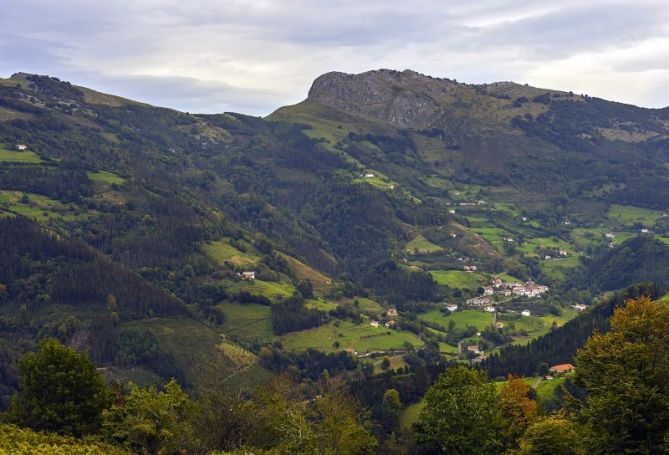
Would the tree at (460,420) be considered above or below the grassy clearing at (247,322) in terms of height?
above

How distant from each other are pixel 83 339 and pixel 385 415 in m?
84.4

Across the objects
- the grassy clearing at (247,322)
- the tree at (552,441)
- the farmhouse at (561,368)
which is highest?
the tree at (552,441)

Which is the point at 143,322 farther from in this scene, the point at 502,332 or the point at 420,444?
the point at 420,444

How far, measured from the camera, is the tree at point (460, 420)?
2215 inches

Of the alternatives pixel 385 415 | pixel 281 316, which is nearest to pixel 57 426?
pixel 385 415

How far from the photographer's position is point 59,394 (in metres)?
58.7

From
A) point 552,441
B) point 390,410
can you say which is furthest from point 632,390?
point 390,410

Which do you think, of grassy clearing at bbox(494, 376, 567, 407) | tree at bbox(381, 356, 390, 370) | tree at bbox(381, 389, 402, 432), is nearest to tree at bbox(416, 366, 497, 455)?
grassy clearing at bbox(494, 376, 567, 407)

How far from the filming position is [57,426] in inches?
2265

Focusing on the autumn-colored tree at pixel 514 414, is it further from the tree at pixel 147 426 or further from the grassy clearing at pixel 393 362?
the grassy clearing at pixel 393 362

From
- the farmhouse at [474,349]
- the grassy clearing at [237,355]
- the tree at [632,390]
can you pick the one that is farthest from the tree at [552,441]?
the farmhouse at [474,349]

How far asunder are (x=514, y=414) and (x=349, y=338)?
11876cm

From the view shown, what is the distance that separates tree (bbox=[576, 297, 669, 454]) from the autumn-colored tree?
7201mm

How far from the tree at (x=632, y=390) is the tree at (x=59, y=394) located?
4170cm
